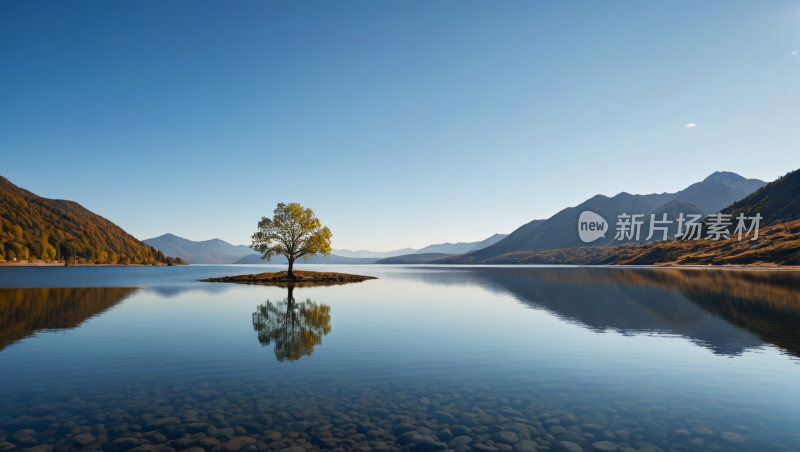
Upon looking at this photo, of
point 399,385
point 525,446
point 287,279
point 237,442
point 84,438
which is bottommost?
point 399,385

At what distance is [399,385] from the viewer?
51.5 ft

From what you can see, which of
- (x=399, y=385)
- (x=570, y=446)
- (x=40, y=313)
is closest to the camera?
(x=570, y=446)

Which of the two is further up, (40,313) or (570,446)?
(40,313)

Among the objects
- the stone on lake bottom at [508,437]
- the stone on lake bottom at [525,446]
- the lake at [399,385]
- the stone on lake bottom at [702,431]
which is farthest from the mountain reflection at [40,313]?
the stone on lake bottom at [702,431]

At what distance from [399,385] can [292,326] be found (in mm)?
16969

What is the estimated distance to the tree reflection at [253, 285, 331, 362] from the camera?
22516mm

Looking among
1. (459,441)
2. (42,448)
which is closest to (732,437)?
(459,441)

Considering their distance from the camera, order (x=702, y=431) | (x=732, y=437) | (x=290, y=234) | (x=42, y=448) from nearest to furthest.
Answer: (x=42, y=448), (x=732, y=437), (x=702, y=431), (x=290, y=234)

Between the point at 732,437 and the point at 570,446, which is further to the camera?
the point at 732,437

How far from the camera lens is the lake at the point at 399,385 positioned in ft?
35.0

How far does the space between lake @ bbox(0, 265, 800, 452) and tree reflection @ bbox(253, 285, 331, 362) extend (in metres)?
0.28

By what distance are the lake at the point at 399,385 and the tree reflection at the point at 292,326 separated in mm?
283

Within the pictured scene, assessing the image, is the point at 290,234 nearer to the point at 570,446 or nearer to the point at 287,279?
the point at 287,279

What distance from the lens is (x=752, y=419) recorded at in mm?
12109
